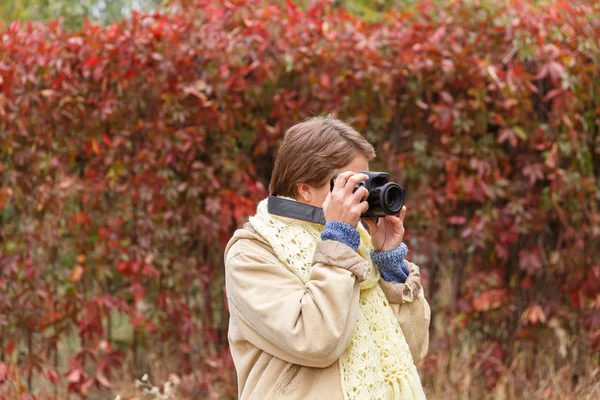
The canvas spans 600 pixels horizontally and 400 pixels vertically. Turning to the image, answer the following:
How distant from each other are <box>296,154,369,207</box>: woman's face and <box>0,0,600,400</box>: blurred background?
2.05 m

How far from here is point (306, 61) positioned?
4230mm

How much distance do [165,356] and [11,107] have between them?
1.57 m

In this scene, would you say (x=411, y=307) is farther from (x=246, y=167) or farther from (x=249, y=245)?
(x=246, y=167)

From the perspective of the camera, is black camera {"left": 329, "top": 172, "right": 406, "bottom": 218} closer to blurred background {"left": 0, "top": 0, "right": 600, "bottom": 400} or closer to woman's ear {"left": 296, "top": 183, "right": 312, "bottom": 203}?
woman's ear {"left": 296, "top": 183, "right": 312, "bottom": 203}

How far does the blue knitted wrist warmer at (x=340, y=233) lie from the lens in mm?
2070

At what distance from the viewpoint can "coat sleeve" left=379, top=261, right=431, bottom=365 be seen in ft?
7.68

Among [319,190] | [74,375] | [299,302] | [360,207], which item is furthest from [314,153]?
[74,375]

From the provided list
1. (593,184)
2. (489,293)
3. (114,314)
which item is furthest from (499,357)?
(114,314)

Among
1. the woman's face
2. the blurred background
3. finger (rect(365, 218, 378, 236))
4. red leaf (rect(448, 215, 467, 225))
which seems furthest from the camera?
red leaf (rect(448, 215, 467, 225))

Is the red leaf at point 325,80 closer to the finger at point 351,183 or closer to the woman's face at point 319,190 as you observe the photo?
the woman's face at point 319,190

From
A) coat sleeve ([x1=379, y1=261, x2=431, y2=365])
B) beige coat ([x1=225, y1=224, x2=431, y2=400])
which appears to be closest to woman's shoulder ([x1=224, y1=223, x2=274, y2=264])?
beige coat ([x1=225, y1=224, x2=431, y2=400])

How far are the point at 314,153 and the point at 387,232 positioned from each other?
351 mm

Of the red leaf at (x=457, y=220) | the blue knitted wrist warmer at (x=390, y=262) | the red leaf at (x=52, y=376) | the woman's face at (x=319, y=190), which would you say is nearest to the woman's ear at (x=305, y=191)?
the woman's face at (x=319, y=190)

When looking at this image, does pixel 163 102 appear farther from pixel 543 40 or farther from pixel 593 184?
pixel 593 184
